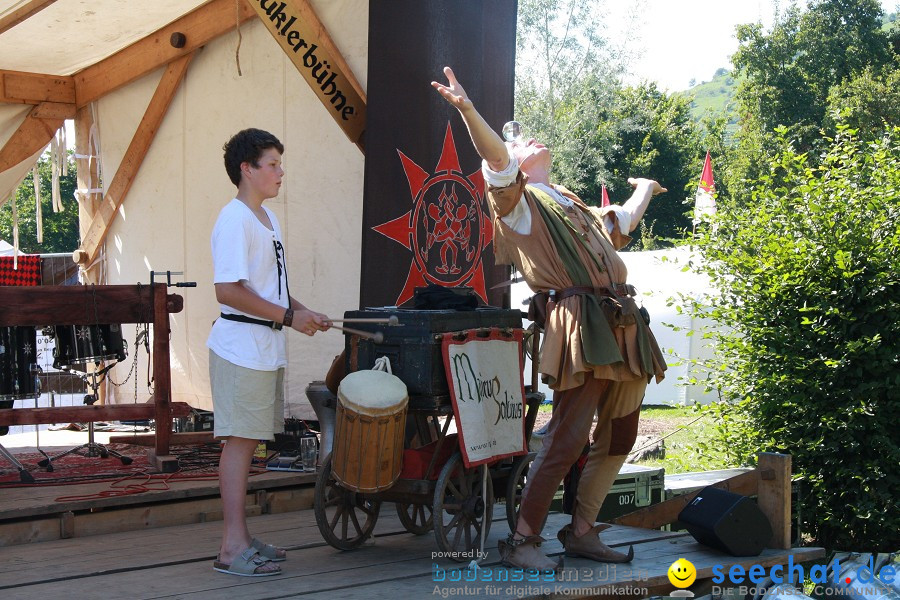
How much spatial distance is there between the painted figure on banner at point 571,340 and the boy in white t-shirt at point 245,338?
0.86m

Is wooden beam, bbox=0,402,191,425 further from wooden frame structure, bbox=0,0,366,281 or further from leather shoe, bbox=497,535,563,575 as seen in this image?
wooden frame structure, bbox=0,0,366,281

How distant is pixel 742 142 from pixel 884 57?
18.4 feet

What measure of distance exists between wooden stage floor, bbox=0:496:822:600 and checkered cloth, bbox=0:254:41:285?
455cm

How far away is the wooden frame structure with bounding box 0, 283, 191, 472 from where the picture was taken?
4.99 metres

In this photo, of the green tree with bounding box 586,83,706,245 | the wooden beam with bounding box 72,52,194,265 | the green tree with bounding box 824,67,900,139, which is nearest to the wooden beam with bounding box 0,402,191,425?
the wooden beam with bounding box 72,52,194,265

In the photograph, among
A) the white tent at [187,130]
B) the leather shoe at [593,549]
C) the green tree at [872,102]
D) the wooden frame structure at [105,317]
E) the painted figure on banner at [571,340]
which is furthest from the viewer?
the green tree at [872,102]

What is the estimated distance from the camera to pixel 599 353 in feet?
11.6

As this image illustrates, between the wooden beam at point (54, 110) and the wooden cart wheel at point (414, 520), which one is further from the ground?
the wooden beam at point (54, 110)

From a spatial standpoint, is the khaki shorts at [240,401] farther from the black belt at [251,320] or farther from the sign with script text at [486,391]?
the sign with script text at [486,391]

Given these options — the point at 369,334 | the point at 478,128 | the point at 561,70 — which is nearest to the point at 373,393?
the point at 369,334

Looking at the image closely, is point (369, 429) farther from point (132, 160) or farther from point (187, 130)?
point (132, 160)

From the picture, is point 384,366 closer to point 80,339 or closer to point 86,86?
point 80,339

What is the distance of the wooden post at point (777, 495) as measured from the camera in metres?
4.28

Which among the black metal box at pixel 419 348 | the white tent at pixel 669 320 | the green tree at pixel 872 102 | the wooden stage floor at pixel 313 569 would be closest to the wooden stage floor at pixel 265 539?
the wooden stage floor at pixel 313 569
